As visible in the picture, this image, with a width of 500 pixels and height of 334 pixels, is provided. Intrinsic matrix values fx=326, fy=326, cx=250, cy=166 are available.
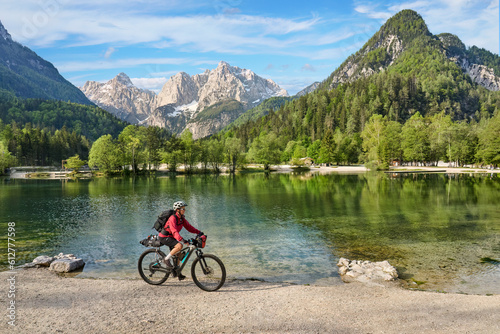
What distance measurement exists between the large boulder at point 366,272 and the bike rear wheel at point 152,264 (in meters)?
9.10

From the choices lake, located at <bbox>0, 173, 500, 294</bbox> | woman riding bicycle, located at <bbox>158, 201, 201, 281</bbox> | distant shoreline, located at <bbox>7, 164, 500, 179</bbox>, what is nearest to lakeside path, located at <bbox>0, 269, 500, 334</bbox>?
woman riding bicycle, located at <bbox>158, 201, 201, 281</bbox>

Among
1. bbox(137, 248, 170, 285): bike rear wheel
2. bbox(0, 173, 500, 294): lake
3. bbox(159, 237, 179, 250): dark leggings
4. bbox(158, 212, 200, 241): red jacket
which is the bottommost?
bbox(0, 173, 500, 294): lake

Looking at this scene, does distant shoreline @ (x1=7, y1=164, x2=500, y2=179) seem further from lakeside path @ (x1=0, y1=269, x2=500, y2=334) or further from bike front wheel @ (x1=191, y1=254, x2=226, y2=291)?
lakeside path @ (x1=0, y1=269, x2=500, y2=334)

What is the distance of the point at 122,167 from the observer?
474 ft

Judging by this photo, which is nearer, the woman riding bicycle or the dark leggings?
the woman riding bicycle

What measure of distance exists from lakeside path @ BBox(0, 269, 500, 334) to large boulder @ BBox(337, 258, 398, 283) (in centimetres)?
145

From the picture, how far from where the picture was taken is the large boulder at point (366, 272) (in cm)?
1630

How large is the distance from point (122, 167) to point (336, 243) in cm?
13536

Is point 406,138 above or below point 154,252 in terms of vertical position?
above

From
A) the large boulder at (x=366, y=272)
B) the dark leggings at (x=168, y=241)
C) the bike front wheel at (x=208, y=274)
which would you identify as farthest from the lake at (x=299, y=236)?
the dark leggings at (x=168, y=241)

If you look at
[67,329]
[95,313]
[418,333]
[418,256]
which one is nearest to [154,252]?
[95,313]

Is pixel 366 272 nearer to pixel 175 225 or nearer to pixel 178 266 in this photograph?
pixel 178 266

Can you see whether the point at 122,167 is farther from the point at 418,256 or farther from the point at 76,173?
the point at 418,256

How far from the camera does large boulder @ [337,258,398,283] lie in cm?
1630
